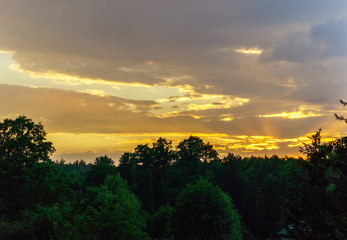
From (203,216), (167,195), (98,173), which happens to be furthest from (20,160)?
(167,195)

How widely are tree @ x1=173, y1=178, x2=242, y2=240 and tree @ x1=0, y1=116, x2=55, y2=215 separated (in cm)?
2316

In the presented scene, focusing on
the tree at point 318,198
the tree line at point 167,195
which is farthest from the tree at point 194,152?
the tree at point 318,198

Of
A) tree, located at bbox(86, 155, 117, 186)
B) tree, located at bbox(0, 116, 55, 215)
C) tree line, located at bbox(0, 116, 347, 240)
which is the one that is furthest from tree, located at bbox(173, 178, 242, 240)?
tree, located at bbox(86, 155, 117, 186)

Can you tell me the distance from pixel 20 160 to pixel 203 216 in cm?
2997

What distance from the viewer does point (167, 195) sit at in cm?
10256

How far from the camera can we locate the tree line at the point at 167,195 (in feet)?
109

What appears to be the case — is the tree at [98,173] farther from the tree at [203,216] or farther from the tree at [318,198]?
the tree at [318,198]

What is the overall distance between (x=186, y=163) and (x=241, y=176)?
15075 mm

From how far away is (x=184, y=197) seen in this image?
203ft

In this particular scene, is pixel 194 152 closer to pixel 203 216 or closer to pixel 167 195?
pixel 167 195

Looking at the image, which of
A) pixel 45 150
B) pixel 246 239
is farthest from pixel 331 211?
pixel 246 239

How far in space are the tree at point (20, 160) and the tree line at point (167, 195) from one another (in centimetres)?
15

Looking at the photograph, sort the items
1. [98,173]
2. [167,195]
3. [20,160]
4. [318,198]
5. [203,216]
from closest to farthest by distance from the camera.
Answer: [318,198] → [203,216] → [20,160] → [98,173] → [167,195]

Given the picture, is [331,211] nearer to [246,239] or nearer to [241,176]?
[246,239]
